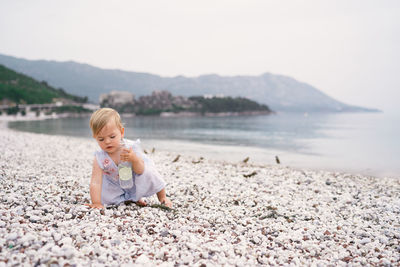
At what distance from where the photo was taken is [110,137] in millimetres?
5043

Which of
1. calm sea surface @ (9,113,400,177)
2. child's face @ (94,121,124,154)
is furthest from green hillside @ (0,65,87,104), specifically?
child's face @ (94,121,124,154)

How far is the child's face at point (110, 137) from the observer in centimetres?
492

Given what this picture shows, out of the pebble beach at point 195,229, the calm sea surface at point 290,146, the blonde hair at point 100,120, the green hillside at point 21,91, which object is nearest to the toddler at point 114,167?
the blonde hair at point 100,120

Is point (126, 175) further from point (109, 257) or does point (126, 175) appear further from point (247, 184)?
point (247, 184)

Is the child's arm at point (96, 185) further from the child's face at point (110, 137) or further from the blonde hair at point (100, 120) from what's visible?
the blonde hair at point (100, 120)

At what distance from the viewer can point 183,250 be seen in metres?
3.82

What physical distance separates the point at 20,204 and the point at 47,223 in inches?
47.8

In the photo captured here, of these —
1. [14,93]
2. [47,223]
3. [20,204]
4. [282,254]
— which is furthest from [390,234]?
[14,93]

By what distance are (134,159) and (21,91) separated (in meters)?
151

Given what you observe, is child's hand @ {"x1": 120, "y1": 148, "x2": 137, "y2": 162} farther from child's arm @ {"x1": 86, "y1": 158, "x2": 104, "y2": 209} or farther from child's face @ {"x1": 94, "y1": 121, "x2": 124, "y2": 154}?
child's arm @ {"x1": 86, "y1": 158, "x2": 104, "y2": 209}

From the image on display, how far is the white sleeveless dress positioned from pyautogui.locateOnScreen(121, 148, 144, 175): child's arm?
0.13 m

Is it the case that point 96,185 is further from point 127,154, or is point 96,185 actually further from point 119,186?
point 127,154

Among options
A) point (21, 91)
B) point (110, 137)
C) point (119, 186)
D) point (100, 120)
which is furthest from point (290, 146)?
point (21, 91)

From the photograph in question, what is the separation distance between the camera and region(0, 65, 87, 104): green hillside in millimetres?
121562
